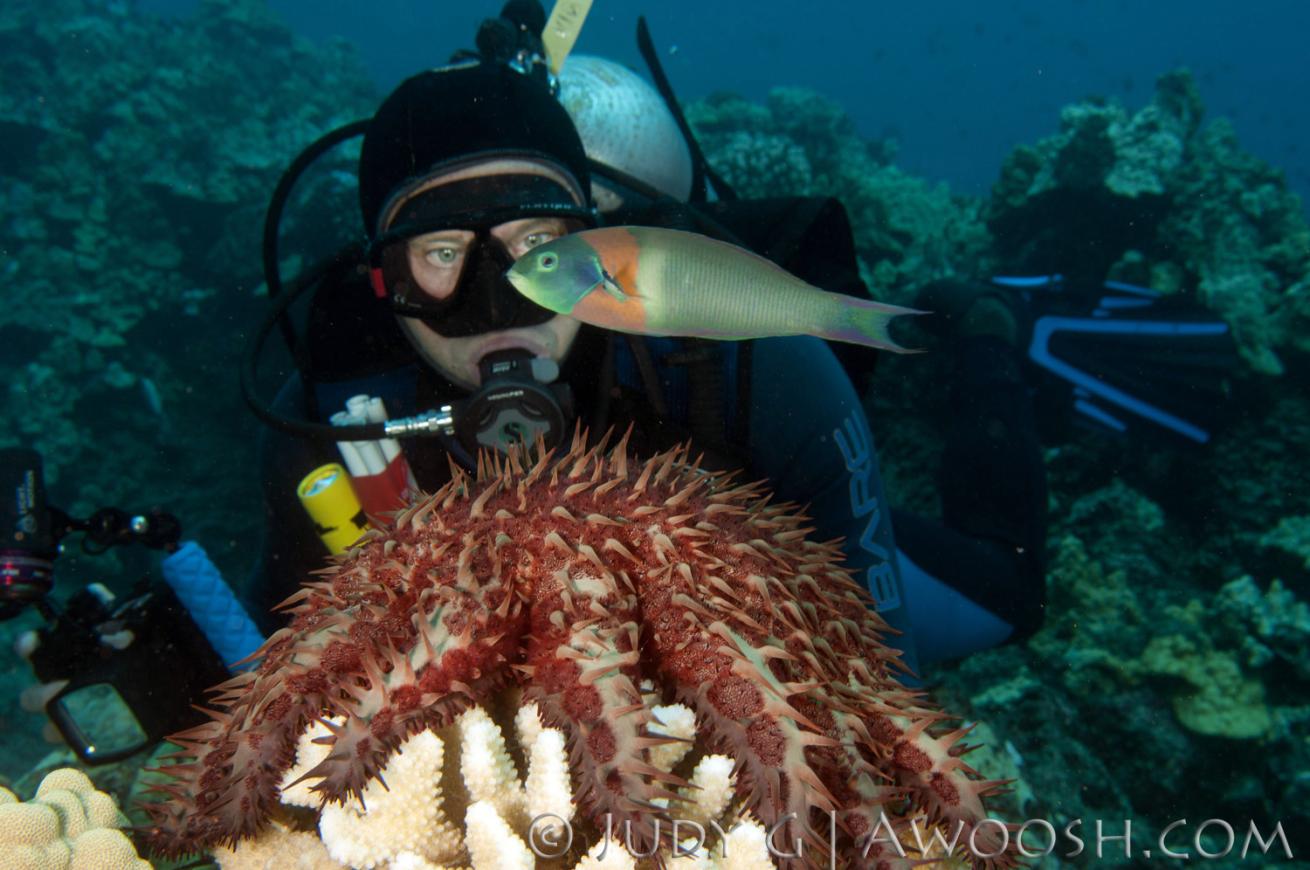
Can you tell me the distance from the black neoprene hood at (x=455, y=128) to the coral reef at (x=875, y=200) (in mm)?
5117

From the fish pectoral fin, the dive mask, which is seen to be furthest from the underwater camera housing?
the fish pectoral fin

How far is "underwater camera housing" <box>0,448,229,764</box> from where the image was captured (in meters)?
3.21

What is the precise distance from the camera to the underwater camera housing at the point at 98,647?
10.5 ft

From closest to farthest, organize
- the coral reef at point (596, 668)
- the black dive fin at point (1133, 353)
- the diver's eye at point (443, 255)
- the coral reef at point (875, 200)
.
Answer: the coral reef at point (596, 668) → the diver's eye at point (443, 255) → the black dive fin at point (1133, 353) → the coral reef at point (875, 200)

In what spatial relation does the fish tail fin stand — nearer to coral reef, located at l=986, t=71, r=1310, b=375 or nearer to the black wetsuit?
the black wetsuit

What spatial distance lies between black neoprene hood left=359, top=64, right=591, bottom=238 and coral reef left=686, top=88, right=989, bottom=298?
16.8 feet

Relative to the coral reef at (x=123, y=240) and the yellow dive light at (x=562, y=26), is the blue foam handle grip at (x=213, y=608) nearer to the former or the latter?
the yellow dive light at (x=562, y=26)

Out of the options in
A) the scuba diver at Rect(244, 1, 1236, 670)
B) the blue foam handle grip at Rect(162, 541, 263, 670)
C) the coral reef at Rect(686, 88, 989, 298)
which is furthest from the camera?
the coral reef at Rect(686, 88, 989, 298)

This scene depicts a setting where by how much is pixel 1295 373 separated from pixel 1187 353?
1.42 m

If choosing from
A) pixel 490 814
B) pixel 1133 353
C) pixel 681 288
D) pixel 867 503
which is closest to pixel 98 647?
pixel 490 814

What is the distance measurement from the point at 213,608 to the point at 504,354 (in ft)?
6.73

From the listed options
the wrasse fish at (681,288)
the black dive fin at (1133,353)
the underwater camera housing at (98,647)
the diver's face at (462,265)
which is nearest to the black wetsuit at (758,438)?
the diver's face at (462,265)

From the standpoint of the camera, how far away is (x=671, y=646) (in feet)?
4.23

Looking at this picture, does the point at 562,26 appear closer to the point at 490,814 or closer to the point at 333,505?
the point at 333,505
